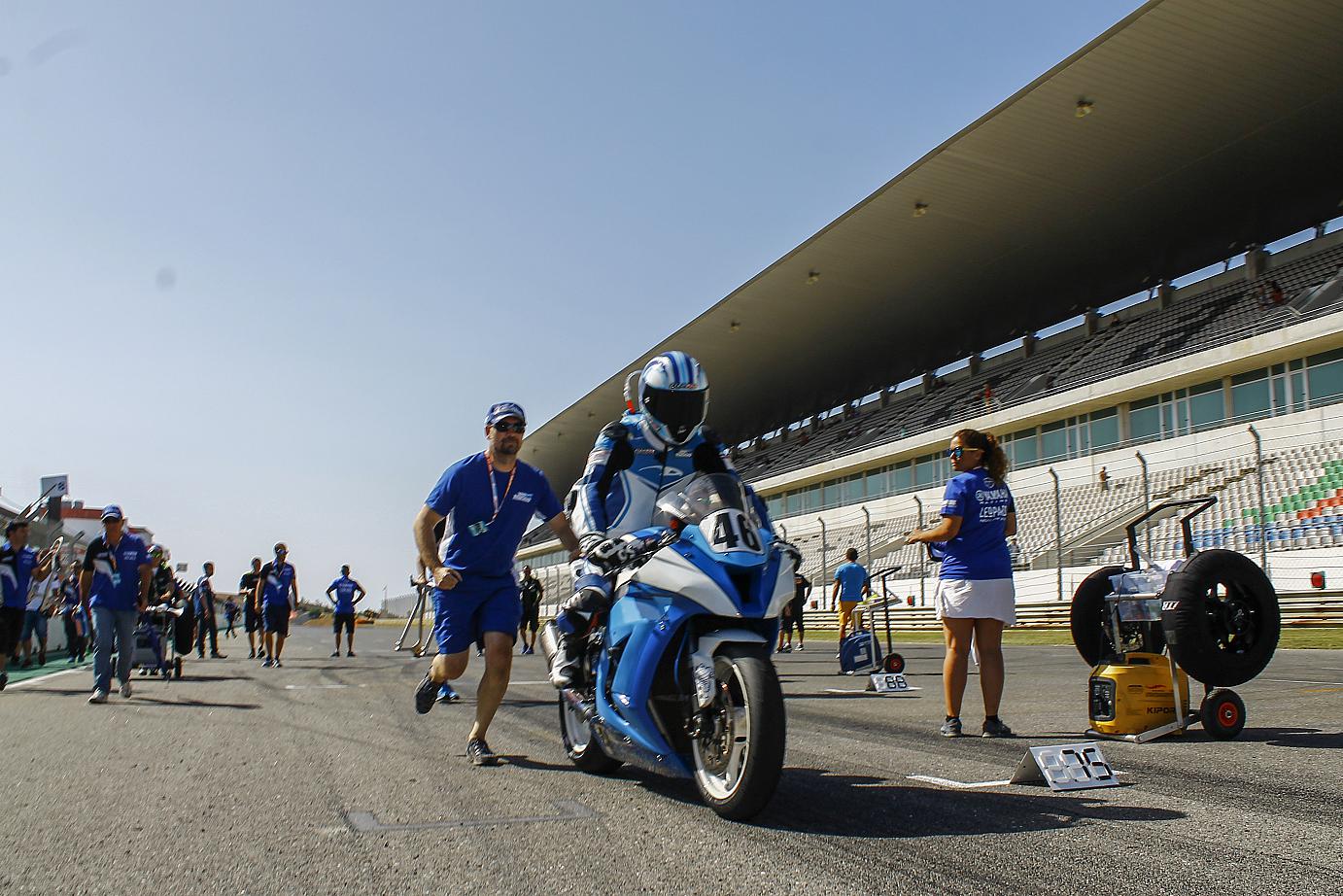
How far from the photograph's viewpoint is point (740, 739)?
3.75 meters

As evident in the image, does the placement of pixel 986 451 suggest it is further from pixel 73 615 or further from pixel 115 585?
pixel 73 615

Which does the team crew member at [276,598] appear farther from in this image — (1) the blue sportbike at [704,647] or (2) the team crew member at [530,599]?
(1) the blue sportbike at [704,647]

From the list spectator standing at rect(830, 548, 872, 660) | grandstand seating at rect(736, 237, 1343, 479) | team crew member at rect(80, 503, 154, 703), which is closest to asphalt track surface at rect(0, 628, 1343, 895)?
team crew member at rect(80, 503, 154, 703)

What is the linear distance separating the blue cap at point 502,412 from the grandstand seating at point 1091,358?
27.4m

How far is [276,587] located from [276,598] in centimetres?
16

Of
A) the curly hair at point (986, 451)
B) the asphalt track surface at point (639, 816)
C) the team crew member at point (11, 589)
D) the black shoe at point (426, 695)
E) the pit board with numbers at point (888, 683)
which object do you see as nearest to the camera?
the asphalt track surface at point (639, 816)

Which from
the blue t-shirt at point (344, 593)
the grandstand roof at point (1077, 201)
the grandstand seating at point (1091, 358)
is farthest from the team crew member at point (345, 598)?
the grandstand seating at point (1091, 358)

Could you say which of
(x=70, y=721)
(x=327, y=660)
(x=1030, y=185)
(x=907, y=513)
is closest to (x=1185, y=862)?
(x=70, y=721)

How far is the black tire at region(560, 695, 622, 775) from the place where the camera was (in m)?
4.93

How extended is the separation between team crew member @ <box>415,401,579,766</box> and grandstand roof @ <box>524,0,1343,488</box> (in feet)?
65.6

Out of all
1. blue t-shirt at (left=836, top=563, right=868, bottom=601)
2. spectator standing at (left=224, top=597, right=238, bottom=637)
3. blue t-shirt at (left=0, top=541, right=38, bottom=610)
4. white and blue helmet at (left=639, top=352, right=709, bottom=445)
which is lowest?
spectator standing at (left=224, top=597, right=238, bottom=637)

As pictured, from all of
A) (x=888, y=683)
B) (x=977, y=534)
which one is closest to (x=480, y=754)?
(x=977, y=534)

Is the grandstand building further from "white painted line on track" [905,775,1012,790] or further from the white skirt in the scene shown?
"white painted line on track" [905,775,1012,790]

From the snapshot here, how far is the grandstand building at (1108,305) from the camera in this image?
2336 centimetres
